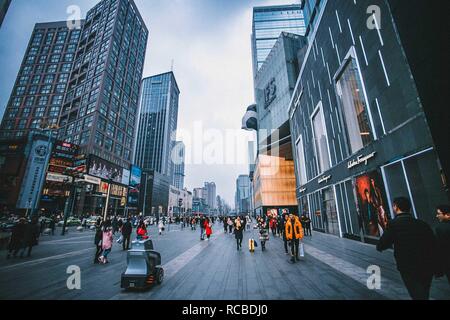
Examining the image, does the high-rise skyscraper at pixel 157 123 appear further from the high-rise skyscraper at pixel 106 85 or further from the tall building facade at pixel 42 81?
the tall building facade at pixel 42 81

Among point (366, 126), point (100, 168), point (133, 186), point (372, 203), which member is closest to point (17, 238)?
point (372, 203)

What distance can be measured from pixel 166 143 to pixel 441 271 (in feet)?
532

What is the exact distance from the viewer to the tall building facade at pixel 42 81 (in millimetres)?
73312

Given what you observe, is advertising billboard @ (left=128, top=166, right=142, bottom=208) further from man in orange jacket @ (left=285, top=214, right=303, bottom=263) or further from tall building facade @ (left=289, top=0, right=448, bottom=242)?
man in orange jacket @ (left=285, top=214, right=303, bottom=263)

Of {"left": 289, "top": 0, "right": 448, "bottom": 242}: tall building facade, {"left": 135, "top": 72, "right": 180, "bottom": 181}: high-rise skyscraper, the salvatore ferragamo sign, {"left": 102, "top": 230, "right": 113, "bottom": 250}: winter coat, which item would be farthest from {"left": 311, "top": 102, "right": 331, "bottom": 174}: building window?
{"left": 135, "top": 72, "right": 180, "bottom": 181}: high-rise skyscraper

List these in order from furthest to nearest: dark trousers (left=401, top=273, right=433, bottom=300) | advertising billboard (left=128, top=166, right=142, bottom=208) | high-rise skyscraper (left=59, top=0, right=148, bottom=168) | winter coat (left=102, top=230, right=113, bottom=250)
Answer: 1. high-rise skyscraper (left=59, top=0, right=148, bottom=168)
2. advertising billboard (left=128, top=166, right=142, bottom=208)
3. winter coat (left=102, top=230, right=113, bottom=250)
4. dark trousers (left=401, top=273, right=433, bottom=300)

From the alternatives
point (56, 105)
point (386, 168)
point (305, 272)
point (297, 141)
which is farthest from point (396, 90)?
point (56, 105)

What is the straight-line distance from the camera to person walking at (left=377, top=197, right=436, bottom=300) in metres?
2.84

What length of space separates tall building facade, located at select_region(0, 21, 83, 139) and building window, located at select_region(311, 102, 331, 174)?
85.5 meters

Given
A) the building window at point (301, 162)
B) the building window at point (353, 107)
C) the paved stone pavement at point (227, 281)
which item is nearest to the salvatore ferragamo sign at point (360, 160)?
the building window at point (353, 107)

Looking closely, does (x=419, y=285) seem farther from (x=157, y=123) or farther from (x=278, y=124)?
(x=157, y=123)

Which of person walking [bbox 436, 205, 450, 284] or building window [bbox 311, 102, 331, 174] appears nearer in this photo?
person walking [bbox 436, 205, 450, 284]
